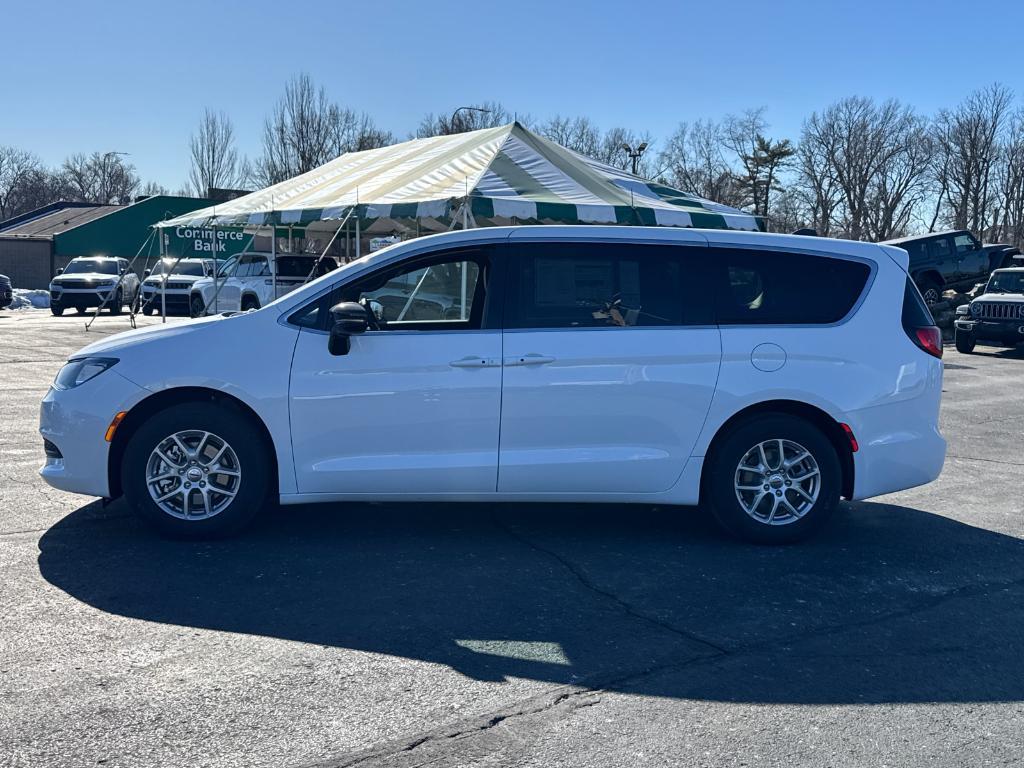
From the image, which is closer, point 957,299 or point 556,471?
point 556,471

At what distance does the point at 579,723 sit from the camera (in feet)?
11.9

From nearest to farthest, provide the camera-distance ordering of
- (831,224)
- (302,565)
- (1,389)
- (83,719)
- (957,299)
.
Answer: (83,719) → (302,565) → (1,389) → (957,299) → (831,224)

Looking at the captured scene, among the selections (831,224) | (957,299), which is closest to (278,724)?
(957,299)

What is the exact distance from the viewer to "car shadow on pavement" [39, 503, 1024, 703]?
418cm

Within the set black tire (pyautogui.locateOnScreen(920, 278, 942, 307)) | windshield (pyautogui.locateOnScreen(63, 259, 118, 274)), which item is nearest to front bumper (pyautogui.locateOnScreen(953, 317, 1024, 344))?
black tire (pyautogui.locateOnScreen(920, 278, 942, 307))

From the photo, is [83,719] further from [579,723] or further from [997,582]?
[997,582]

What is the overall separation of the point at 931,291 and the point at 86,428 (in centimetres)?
2373

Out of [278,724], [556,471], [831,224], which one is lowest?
[278,724]

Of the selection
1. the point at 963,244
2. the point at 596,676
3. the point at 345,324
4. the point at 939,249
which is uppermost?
the point at 963,244

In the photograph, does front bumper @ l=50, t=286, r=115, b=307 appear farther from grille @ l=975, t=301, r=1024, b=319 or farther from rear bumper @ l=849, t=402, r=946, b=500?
rear bumper @ l=849, t=402, r=946, b=500

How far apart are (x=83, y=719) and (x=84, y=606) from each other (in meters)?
1.26

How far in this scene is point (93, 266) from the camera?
112ft

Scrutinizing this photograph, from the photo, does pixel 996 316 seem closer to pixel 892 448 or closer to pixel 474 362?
pixel 892 448

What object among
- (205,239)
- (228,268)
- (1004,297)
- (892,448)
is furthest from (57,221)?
(892,448)
